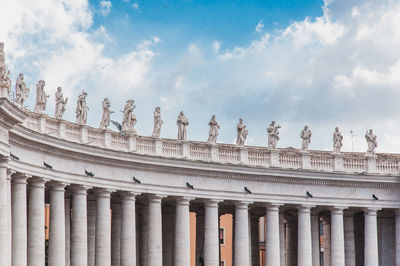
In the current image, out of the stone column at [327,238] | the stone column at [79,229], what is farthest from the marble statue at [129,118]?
the stone column at [327,238]

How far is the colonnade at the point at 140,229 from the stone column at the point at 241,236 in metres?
0.11

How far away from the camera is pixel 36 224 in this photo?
306ft

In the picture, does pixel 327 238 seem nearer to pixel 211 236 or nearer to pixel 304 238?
pixel 304 238

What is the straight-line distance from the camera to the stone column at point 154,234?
352 ft

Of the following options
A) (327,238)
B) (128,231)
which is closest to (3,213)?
(128,231)

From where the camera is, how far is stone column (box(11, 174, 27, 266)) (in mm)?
88512

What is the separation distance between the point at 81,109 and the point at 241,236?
77.6 feet

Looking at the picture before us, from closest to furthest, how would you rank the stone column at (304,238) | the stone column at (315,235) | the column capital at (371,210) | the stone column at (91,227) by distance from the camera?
the stone column at (91,227), the stone column at (304,238), the column capital at (371,210), the stone column at (315,235)

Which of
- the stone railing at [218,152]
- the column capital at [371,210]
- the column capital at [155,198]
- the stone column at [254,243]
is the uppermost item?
the stone railing at [218,152]

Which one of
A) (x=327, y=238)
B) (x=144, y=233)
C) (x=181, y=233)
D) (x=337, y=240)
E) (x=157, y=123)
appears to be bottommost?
(x=337, y=240)

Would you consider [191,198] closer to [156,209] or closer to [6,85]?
[156,209]

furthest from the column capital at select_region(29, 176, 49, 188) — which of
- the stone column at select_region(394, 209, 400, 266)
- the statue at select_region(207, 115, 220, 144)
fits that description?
the stone column at select_region(394, 209, 400, 266)

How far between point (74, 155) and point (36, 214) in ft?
26.5

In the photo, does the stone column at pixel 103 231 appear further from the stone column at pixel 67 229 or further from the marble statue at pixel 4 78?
the marble statue at pixel 4 78
